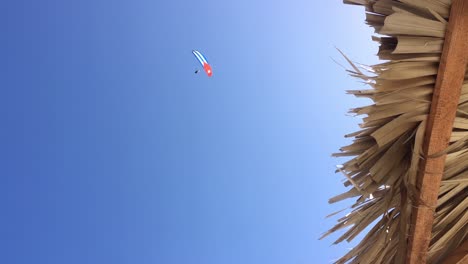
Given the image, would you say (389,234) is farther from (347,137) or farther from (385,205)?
(347,137)

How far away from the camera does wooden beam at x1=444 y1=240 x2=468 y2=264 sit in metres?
1.93

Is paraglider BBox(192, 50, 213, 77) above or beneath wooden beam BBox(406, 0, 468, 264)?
above

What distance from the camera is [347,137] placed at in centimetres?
196

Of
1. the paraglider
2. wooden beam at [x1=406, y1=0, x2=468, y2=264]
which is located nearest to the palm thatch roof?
wooden beam at [x1=406, y1=0, x2=468, y2=264]

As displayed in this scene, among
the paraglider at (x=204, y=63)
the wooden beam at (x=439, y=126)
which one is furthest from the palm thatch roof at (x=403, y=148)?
the paraglider at (x=204, y=63)

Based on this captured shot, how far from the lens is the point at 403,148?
6.25 ft

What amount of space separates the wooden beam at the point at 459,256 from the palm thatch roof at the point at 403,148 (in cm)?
6

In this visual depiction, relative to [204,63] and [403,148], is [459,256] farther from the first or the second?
[204,63]

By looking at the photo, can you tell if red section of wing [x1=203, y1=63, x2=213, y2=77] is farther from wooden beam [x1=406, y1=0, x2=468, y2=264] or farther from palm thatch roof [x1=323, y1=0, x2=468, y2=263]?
wooden beam [x1=406, y1=0, x2=468, y2=264]

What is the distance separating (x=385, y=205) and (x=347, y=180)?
0.60 ft

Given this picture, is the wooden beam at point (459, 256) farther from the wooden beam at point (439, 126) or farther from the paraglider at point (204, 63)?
the paraglider at point (204, 63)

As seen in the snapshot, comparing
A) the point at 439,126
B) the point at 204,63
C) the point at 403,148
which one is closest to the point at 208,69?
the point at 204,63

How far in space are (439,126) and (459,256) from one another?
61cm

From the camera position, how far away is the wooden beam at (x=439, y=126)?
1560 mm
